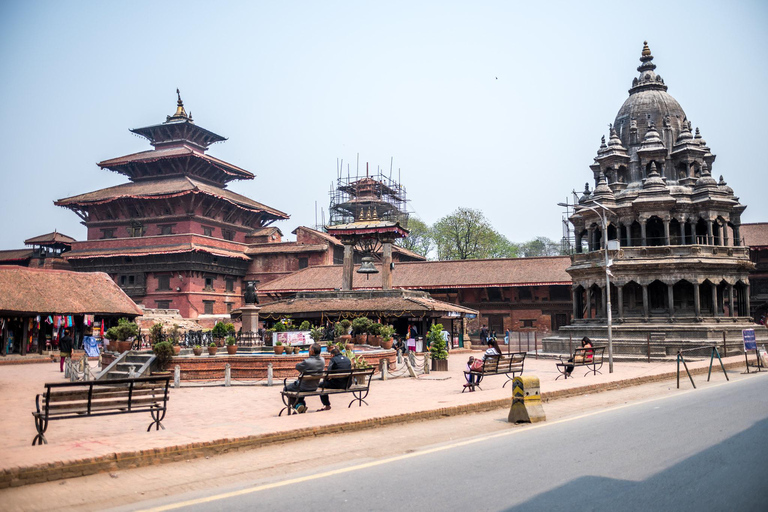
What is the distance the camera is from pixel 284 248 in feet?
191

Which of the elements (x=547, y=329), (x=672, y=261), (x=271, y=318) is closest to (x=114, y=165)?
(x=271, y=318)

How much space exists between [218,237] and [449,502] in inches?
2160

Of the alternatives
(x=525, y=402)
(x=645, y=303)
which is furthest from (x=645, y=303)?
(x=525, y=402)

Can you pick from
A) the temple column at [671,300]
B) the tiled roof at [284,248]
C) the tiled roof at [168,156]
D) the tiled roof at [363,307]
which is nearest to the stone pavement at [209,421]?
the temple column at [671,300]

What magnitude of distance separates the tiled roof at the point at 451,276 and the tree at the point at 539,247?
6751 cm

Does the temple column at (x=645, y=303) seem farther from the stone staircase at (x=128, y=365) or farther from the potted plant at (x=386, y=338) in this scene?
the stone staircase at (x=128, y=365)

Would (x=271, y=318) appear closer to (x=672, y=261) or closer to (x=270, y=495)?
(x=672, y=261)

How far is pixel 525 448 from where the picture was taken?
859cm

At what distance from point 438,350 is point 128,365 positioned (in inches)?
435

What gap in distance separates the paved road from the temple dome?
3390 cm

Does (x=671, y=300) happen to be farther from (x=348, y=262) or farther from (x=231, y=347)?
(x=231, y=347)

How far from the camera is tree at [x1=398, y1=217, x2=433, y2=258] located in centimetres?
8450

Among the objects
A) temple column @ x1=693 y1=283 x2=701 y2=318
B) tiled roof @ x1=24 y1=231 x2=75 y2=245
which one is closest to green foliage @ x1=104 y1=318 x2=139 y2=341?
temple column @ x1=693 y1=283 x2=701 y2=318

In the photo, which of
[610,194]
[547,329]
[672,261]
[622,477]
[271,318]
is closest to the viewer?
[622,477]
